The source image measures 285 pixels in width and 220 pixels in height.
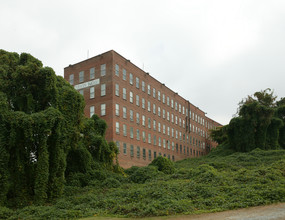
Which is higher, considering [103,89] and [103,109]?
[103,89]

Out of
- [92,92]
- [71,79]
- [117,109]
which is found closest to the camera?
[117,109]

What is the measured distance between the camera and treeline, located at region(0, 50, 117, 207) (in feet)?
60.1

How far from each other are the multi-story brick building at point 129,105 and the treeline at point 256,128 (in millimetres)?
12254

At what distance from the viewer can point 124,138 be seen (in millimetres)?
44500

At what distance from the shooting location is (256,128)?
48.9m

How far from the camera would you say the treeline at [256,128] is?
47.6 meters

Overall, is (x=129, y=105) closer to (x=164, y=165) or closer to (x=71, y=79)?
(x=71, y=79)

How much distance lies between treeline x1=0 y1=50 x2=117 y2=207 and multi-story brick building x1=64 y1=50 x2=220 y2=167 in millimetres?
A: 19613

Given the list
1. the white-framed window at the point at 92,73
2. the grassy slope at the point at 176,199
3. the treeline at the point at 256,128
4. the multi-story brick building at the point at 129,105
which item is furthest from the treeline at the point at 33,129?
the treeline at the point at 256,128

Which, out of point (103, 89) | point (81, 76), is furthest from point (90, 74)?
point (103, 89)

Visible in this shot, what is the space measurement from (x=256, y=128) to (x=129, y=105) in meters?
20.2

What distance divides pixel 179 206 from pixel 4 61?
53.4ft

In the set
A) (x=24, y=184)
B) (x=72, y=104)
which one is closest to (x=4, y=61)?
(x=72, y=104)

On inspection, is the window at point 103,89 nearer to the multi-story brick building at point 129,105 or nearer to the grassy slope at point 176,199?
the multi-story brick building at point 129,105
